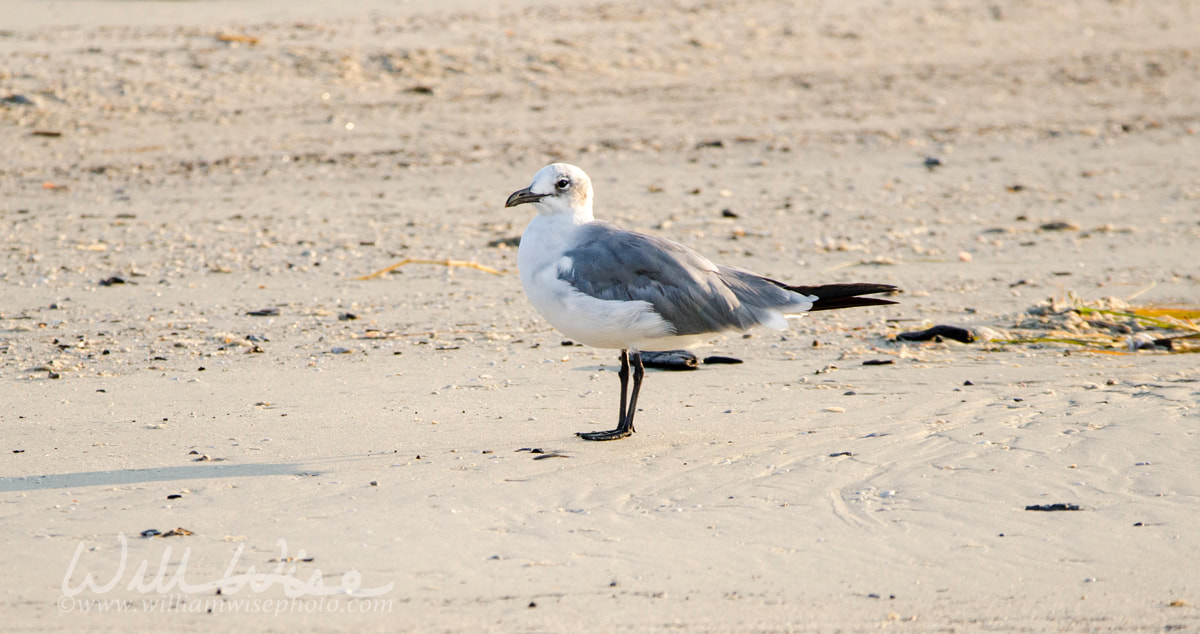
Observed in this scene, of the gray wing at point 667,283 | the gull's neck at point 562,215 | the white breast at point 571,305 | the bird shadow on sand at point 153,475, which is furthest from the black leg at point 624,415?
the bird shadow on sand at point 153,475

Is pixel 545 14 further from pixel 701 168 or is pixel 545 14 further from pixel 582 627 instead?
pixel 582 627

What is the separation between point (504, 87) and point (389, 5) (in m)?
2.44

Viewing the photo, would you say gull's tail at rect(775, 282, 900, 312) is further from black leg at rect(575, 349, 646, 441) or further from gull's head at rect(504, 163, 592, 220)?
gull's head at rect(504, 163, 592, 220)

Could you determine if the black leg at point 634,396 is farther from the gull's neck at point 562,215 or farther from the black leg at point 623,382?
the gull's neck at point 562,215

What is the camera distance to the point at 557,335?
22.3 feet

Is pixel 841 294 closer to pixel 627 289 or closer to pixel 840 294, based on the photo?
pixel 840 294

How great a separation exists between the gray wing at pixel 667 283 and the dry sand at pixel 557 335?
0.47 metres

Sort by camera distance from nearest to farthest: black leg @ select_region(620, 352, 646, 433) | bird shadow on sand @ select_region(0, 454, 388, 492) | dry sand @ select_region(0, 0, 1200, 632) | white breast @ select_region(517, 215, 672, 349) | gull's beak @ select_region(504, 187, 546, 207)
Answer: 1. dry sand @ select_region(0, 0, 1200, 632)
2. bird shadow on sand @ select_region(0, 454, 388, 492)
3. white breast @ select_region(517, 215, 672, 349)
4. black leg @ select_region(620, 352, 646, 433)
5. gull's beak @ select_region(504, 187, 546, 207)

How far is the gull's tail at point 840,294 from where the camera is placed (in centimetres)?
522

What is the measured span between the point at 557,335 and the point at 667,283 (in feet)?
5.76

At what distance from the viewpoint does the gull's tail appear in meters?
5.22

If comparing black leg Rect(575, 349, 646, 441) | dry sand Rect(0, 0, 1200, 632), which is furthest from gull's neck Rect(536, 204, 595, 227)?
dry sand Rect(0, 0, 1200, 632)

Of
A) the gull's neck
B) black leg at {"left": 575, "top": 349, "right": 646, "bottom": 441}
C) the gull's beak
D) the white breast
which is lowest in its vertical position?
black leg at {"left": 575, "top": 349, "right": 646, "bottom": 441}

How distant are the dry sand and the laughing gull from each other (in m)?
0.41
